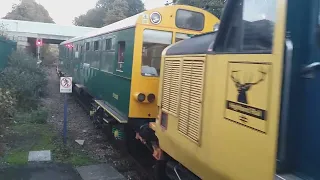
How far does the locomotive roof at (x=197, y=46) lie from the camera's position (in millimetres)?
4091

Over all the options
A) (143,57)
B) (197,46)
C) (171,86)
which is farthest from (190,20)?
(197,46)

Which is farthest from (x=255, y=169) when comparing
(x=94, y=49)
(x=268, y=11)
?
(x=94, y=49)

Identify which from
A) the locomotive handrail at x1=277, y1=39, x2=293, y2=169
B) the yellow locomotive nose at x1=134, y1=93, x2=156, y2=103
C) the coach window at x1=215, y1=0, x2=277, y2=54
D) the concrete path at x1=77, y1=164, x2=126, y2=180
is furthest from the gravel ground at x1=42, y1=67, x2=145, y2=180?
the locomotive handrail at x1=277, y1=39, x2=293, y2=169

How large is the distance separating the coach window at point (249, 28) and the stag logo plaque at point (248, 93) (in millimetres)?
141

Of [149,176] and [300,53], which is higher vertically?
[300,53]

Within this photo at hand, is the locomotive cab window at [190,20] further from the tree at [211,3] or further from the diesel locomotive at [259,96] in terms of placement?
the tree at [211,3]

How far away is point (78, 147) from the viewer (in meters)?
9.14

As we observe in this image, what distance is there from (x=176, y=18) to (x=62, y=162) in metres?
3.80

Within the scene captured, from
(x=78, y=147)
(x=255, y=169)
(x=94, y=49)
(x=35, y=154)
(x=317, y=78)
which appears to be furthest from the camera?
(x=94, y=49)

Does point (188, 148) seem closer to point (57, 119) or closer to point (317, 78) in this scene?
point (317, 78)

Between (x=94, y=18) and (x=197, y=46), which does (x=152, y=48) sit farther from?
(x=94, y=18)

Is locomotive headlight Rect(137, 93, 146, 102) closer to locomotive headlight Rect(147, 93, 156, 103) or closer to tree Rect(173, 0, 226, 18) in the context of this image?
locomotive headlight Rect(147, 93, 156, 103)

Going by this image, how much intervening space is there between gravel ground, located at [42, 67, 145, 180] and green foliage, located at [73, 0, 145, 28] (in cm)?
4404

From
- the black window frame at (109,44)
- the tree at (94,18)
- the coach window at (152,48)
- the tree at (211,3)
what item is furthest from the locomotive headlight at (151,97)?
the tree at (94,18)
